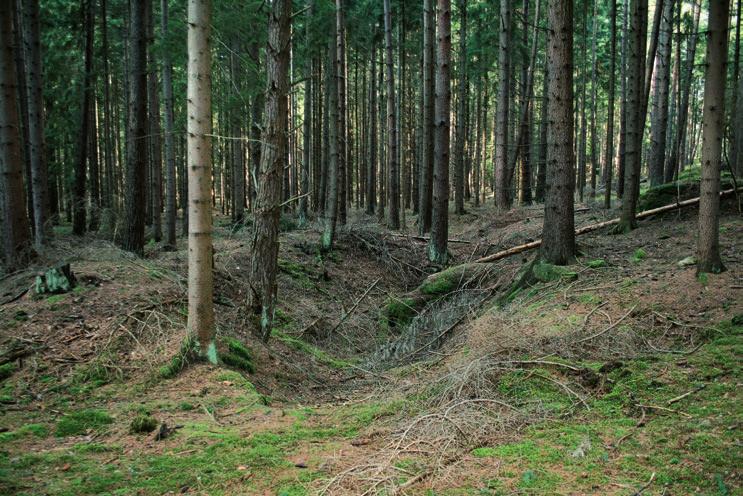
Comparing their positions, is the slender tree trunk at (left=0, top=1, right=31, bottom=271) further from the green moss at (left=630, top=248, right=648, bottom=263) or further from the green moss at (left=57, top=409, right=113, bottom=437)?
the green moss at (left=630, top=248, right=648, bottom=263)

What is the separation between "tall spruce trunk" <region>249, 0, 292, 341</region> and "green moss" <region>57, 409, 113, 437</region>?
2.86 m

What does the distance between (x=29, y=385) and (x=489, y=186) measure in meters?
48.0

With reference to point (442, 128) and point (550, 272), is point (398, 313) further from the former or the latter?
point (442, 128)

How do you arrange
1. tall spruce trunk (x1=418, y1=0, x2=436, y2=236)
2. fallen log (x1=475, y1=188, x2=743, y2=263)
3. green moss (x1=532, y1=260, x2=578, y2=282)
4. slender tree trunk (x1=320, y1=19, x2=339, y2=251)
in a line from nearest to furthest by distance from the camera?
green moss (x1=532, y1=260, x2=578, y2=282), fallen log (x1=475, y1=188, x2=743, y2=263), slender tree trunk (x1=320, y1=19, x2=339, y2=251), tall spruce trunk (x1=418, y1=0, x2=436, y2=236)

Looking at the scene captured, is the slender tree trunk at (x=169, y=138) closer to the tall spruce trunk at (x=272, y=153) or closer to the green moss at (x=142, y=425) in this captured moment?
the tall spruce trunk at (x=272, y=153)

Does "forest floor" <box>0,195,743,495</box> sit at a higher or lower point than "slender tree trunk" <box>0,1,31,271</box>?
lower

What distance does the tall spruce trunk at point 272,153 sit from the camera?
668cm

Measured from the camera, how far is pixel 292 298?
401 inches

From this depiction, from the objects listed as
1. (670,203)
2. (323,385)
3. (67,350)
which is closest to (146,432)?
(67,350)

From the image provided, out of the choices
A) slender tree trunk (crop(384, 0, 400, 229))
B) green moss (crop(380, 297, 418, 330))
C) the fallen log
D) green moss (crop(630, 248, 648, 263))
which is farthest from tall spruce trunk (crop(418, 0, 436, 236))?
green moss (crop(630, 248, 648, 263))

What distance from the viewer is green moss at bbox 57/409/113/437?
4297mm

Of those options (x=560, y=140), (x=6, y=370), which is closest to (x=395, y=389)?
(x=6, y=370)

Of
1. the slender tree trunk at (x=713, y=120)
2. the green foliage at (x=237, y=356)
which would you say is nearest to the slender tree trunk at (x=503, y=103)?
the slender tree trunk at (x=713, y=120)

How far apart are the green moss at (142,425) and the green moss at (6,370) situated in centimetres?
209
